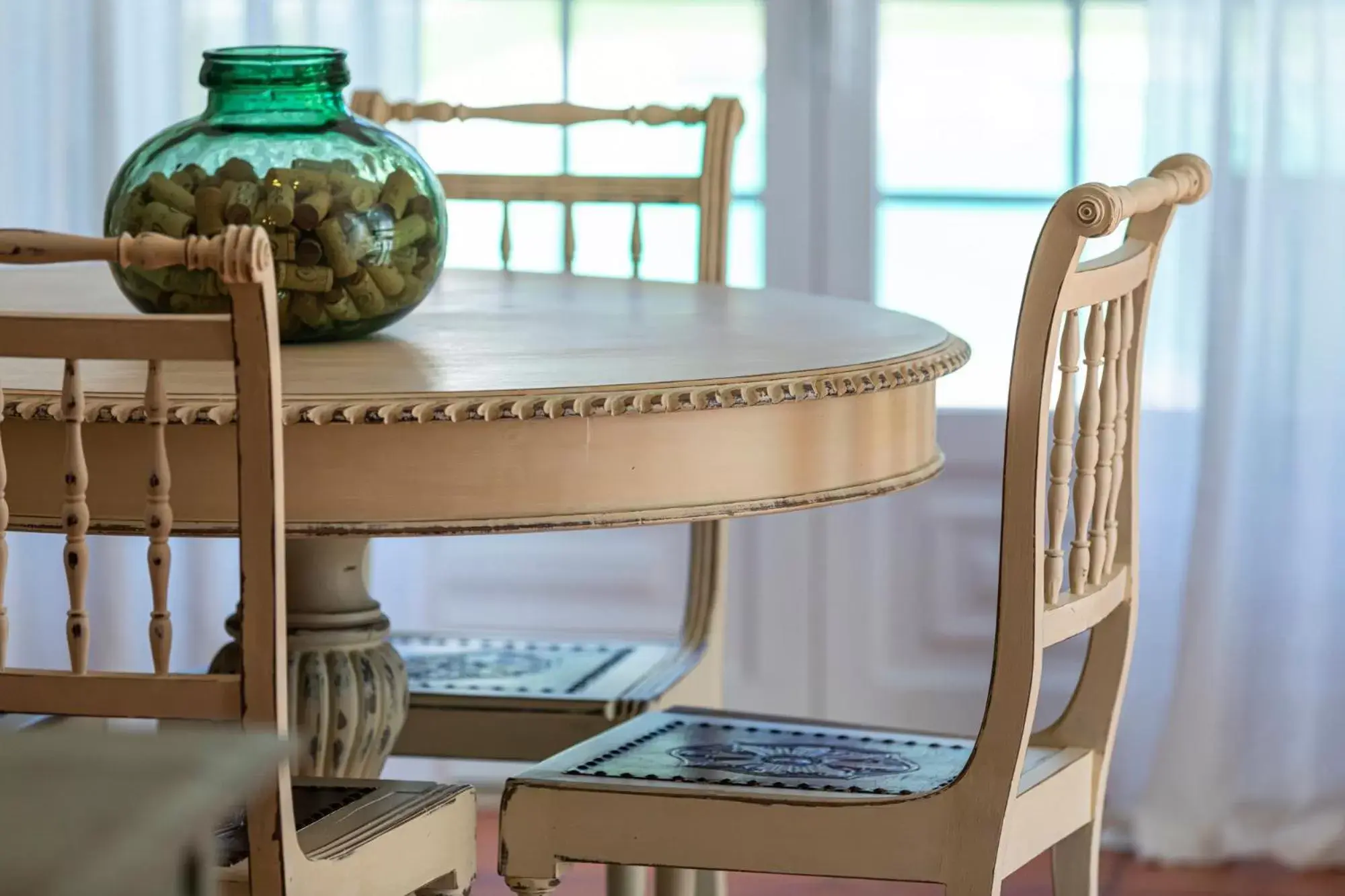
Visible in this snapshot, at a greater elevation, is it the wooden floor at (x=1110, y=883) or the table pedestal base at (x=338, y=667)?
the table pedestal base at (x=338, y=667)

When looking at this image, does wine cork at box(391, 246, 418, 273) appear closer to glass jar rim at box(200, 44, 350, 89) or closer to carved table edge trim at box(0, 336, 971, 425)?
glass jar rim at box(200, 44, 350, 89)

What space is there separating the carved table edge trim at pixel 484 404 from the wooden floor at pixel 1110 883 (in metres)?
1.45

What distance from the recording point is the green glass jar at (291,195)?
1.55 meters

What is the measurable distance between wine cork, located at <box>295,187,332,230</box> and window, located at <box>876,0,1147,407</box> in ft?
5.29

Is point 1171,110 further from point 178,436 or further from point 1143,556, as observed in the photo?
point 178,436

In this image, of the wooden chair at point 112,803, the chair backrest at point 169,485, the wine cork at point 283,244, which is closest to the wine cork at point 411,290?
the wine cork at point 283,244

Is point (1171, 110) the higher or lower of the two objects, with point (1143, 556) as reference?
higher

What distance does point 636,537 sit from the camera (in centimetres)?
308

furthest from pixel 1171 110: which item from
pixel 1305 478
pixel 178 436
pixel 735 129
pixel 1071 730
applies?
pixel 178 436

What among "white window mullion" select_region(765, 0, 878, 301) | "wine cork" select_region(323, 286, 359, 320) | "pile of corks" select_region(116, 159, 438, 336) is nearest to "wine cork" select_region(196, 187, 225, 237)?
"pile of corks" select_region(116, 159, 438, 336)

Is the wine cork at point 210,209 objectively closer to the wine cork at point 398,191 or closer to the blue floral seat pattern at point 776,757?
the wine cork at point 398,191

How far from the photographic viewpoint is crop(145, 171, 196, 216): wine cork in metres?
1.56

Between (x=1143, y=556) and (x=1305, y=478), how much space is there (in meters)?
0.26

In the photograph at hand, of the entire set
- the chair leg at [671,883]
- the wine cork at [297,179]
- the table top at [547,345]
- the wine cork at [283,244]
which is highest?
the wine cork at [297,179]
